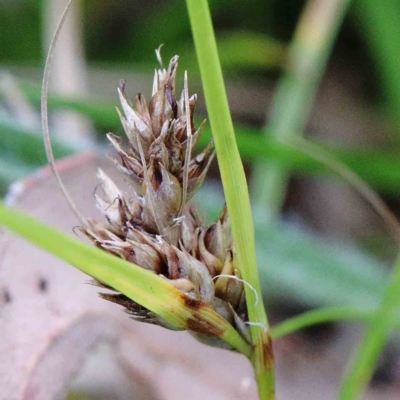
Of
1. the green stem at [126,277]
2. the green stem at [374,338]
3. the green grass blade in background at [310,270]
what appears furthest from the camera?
the green grass blade in background at [310,270]

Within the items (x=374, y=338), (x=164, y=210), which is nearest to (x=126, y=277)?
(x=164, y=210)

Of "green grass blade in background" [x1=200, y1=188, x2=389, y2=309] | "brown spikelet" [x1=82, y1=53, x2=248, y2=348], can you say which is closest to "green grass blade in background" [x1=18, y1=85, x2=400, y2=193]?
"green grass blade in background" [x1=200, y1=188, x2=389, y2=309]

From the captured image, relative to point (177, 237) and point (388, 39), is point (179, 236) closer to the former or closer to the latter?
point (177, 237)

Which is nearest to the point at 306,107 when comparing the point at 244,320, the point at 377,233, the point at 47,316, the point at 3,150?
the point at 377,233

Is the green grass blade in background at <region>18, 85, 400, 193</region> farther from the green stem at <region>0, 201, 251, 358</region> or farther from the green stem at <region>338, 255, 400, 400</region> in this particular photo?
the green stem at <region>0, 201, 251, 358</region>

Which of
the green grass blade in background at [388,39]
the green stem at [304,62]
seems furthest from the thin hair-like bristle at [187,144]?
the green grass blade in background at [388,39]

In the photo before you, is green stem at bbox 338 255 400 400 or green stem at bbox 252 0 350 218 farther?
green stem at bbox 252 0 350 218

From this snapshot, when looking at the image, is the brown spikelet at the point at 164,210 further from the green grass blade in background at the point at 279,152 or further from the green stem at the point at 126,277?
the green grass blade in background at the point at 279,152

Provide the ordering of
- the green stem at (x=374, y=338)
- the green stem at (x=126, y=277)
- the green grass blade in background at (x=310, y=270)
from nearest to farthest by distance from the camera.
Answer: the green stem at (x=126, y=277), the green stem at (x=374, y=338), the green grass blade in background at (x=310, y=270)
